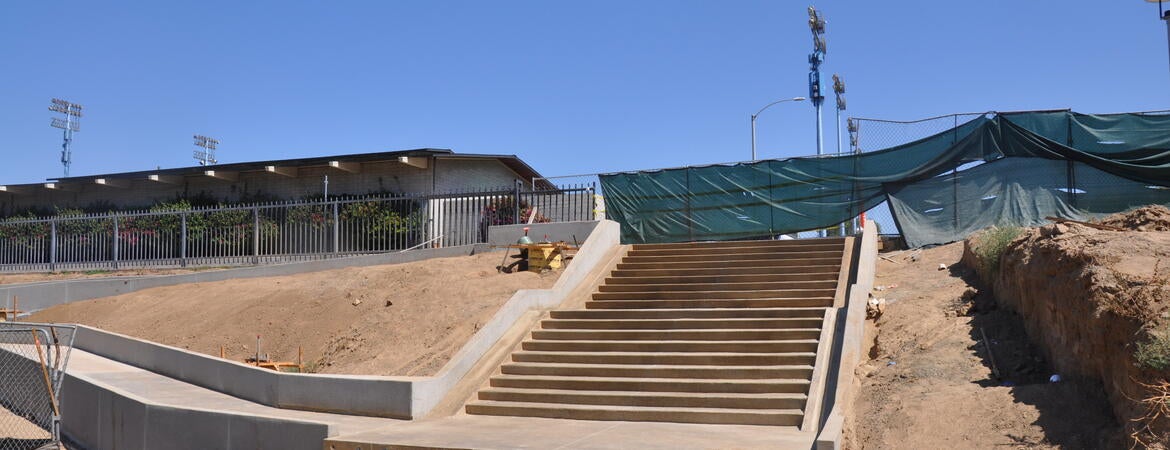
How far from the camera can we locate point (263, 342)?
15336mm

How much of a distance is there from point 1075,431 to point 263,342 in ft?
39.9

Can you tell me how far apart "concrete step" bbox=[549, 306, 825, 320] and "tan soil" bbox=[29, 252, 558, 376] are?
153cm

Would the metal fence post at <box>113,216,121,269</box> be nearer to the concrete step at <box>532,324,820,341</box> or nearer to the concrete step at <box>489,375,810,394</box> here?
the concrete step at <box>532,324,820,341</box>

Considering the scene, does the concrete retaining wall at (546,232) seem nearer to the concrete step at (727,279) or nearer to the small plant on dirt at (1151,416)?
the concrete step at (727,279)

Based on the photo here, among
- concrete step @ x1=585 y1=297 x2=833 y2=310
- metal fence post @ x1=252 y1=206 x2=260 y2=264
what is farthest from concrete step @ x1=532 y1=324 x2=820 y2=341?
metal fence post @ x1=252 y1=206 x2=260 y2=264

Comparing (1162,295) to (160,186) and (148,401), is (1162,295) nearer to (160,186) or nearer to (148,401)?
(148,401)

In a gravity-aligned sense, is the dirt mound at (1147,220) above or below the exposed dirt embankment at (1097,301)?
above

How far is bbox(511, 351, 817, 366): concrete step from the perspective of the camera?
11.1 m

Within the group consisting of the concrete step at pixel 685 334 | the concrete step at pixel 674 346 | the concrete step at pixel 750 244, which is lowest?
the concrete step at pixel 674 346

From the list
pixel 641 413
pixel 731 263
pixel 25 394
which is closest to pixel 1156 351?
pixel 641 413

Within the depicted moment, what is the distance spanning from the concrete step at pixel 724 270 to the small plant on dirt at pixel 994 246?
104 inches

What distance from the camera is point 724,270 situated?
15711mm

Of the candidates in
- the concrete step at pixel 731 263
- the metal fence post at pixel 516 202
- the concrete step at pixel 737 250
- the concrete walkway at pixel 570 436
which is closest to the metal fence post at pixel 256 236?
the metal fence post at pixel 516 202

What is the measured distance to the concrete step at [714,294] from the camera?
13727 mm
